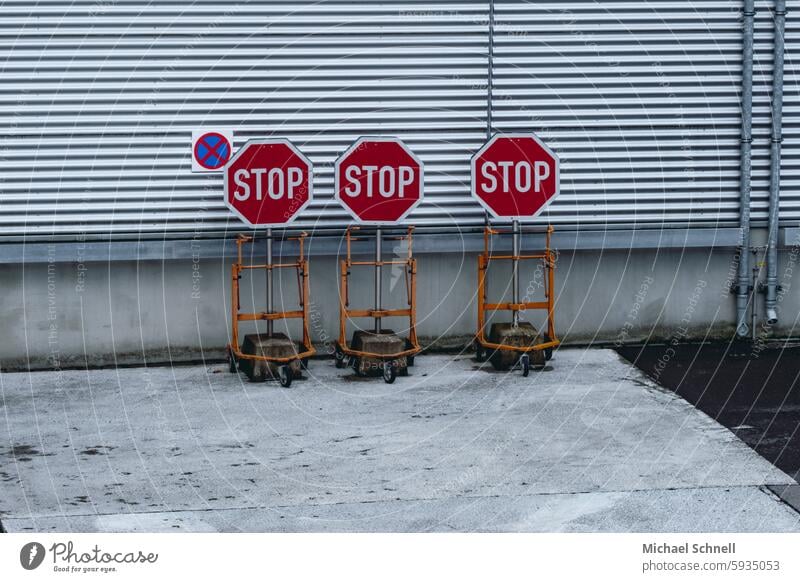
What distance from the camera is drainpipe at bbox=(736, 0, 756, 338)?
47.3ft

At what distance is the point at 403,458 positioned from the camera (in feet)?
35.7

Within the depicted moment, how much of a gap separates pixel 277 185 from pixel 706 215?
181 inches

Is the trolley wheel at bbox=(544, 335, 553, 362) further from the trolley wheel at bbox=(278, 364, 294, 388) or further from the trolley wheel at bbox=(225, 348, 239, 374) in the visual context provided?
the trolley wheel at bbox=(225, 348, 239, 374)

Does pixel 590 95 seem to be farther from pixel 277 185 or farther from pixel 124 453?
pixel 124 453

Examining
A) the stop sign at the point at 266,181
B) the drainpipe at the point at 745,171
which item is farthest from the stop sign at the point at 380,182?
the drainpipe at the point at 745,171

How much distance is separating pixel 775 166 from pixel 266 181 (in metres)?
5.36

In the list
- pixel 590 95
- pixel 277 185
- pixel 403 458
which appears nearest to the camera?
pixel 403 458

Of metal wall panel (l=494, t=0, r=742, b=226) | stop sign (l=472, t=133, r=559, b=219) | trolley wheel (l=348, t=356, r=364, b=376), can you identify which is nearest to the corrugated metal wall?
metal wall panel (l=494, t=0, r=742, b=226)

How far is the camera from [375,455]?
430 inches

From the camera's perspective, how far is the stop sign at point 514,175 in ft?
45.4

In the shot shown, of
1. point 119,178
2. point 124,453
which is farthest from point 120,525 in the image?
point 119,178

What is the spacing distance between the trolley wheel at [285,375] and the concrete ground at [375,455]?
79mm

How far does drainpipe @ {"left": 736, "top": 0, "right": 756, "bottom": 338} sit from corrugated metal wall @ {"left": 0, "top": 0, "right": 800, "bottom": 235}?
13 cm

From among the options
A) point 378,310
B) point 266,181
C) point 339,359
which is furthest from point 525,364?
point 266,181
